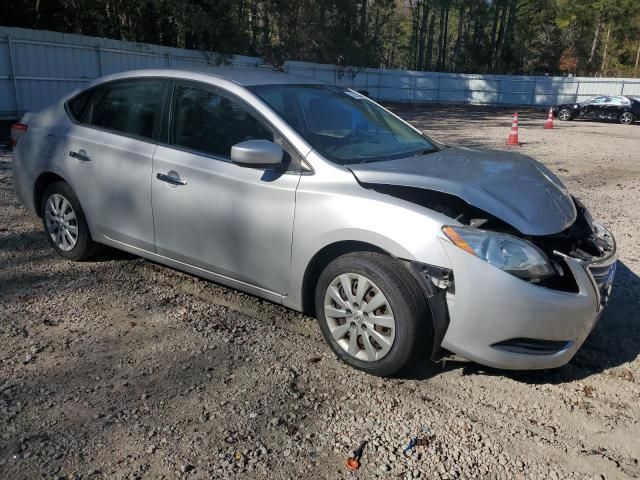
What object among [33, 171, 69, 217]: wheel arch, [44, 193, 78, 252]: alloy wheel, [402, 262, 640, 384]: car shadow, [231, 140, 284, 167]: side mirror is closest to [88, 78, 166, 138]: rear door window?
[33, 171, 69, 217]: wheel arch

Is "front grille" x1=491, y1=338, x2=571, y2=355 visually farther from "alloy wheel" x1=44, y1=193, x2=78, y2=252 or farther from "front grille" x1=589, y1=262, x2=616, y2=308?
"alloy wheel" x1=44, y1=193, x2=78, y2=252

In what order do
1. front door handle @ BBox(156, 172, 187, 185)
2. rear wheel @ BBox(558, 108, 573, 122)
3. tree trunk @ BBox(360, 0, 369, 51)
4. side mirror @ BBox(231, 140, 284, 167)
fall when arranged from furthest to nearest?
tree trunk @ BBox(360, 0, 369, 51) → rear wheel @ BBox(558, 108, 573, 122) → front door handle @ BBox(156, 172, 187, 185) → side mirror @ BBox(231, 140, 284, 167)

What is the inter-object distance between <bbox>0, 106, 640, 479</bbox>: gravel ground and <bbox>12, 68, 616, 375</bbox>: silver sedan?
28cm

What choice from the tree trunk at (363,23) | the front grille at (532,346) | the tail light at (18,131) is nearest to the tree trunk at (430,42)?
the tree trunk at (363,23)

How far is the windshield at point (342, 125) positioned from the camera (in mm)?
3870

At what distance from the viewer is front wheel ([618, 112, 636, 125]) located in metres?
26.8

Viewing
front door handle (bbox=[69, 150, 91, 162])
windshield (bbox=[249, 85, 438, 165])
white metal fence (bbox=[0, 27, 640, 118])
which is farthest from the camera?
white metal fence (bbox=[0, 27, 640, 118])

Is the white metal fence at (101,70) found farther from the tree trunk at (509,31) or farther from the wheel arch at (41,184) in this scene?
the tree trunk at (509,31)

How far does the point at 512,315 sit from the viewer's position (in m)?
3.04

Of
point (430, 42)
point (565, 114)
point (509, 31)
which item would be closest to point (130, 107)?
point (565, 114)

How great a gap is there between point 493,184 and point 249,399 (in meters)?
1.95

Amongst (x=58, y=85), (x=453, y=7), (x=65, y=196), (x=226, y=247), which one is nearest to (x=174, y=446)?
(x=226, y=247)

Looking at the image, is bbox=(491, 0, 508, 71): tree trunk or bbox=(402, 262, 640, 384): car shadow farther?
bbox=(491, 0, 508, 71): tree trunk

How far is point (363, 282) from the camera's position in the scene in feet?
10.9
